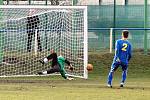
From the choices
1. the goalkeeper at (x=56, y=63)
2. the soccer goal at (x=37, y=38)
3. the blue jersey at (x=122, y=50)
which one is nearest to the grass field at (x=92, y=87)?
the goalkeeper at (x=56, y=63)

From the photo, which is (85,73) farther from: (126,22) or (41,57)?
(126,22)

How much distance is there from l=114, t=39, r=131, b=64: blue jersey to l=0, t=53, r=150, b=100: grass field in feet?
3.08

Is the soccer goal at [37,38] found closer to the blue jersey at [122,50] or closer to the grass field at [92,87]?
the grass field at [92,87]

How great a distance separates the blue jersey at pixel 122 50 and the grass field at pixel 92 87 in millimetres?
937

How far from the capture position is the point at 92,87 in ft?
60.3

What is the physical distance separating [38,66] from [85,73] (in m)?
2.44

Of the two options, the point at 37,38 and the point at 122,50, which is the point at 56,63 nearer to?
the point at 37,38

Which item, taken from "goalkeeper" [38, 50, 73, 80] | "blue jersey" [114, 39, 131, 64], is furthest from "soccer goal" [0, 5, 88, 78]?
"blue jersey" [114, 39, 131, 64]

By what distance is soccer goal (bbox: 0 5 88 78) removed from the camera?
23.7 metres

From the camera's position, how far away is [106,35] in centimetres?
2950

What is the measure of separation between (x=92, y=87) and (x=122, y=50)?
1.58 m

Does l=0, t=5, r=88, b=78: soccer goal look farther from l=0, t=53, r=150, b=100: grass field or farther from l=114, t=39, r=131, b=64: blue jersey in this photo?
l=114, t=39, r=131, b=64: blue jersey

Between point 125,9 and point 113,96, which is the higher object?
point 125,9

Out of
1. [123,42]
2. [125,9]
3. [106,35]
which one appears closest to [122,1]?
[125,9]
